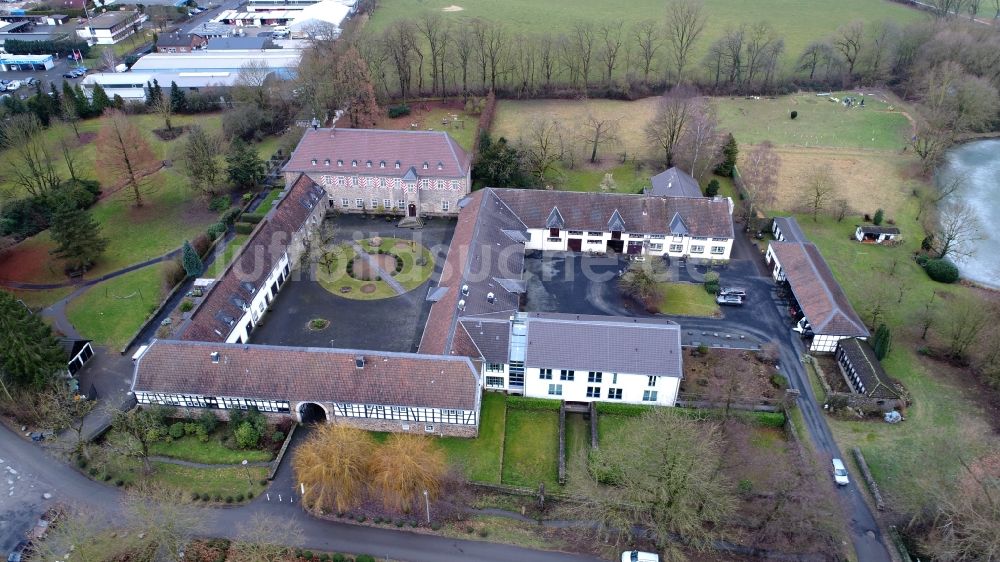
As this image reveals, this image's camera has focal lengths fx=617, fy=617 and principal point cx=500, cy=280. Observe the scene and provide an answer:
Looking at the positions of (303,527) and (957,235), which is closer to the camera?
(303,527)

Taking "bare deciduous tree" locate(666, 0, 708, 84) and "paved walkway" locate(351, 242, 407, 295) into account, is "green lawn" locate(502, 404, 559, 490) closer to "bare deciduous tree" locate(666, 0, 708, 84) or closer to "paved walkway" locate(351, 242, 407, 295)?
"paved walkway" locate(351, 242, 407, 295)

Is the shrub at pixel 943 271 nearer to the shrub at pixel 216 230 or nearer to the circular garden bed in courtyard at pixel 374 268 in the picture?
the circular garden bed in courtyard at pixel 374 268

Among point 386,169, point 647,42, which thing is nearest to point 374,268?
point 386,169

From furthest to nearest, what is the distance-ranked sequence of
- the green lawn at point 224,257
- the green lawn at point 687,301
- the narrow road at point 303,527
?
1. the green lawn at point 224,257
2. the green lawn at point 687,301
3. the narrow road at point 303,527

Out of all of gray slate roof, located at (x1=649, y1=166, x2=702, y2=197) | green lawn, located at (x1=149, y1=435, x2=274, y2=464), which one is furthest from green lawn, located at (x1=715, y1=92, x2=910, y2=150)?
green lawn, located at (x1=149, y1=435, x2=274, y2=464)

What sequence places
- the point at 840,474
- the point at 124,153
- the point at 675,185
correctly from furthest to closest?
the point at 675,185 < the point at 124,153 < the point at 840,474

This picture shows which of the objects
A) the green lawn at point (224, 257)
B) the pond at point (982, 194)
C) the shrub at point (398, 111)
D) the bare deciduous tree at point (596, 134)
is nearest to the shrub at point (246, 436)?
the green lawn at point (224, 257)

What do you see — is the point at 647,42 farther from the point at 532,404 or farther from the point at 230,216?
the point at 532,404
